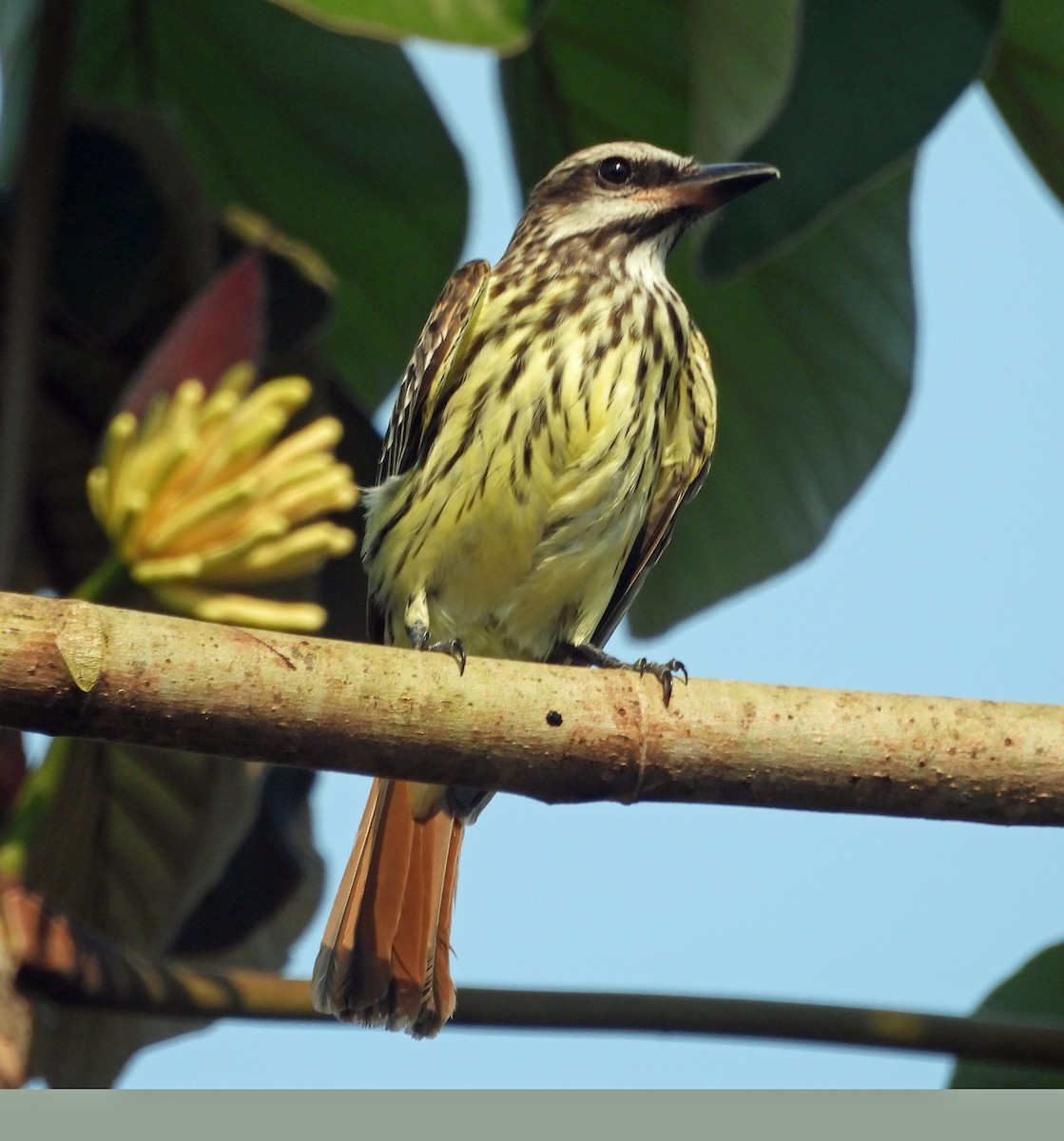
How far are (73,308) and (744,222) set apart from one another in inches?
50.1

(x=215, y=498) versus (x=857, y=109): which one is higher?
(x=857, y=109)

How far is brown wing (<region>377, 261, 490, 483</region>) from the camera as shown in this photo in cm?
296

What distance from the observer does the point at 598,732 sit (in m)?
1.81

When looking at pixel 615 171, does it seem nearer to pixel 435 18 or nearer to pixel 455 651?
pixel 435 18

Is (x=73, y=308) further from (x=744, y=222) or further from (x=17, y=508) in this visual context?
(x=744, y=222)

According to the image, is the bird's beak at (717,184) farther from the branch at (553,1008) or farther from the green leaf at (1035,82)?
the branch at (553,1008)

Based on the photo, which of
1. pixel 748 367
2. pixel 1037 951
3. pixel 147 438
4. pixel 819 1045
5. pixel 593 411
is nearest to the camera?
pixel 819 1045

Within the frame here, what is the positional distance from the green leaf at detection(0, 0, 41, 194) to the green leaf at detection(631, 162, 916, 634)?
142 centimetres

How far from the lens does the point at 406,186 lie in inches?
138

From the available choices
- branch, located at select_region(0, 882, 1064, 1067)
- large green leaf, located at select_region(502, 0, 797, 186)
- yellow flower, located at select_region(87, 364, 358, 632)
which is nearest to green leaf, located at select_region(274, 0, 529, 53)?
yellow flower, located at select_region(87, 364, 358, 632)

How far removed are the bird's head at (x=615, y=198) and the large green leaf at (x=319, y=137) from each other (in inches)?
10.3

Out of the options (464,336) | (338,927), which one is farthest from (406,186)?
(338,927)

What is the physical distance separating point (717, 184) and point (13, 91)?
126 centimetres

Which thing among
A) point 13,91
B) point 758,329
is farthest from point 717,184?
point 13,91
